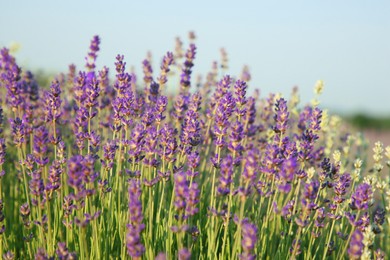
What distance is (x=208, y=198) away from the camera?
427 cm

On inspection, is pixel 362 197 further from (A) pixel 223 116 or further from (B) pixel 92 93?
(B) pixel 92 93

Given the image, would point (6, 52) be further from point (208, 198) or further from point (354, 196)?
point (354, 196)

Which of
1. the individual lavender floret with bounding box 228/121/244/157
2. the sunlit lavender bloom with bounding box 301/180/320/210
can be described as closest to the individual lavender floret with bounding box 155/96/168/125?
the individual lavender floret with bounding box 228/121/244/157

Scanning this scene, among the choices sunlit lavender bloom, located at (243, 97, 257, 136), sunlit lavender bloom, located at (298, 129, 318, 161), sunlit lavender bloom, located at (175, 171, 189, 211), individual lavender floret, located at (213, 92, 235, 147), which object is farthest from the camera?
sunlit lavender bloom, located at (243, 97, 257, 136)

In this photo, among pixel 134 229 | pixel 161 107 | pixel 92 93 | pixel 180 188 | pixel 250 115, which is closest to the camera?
pixel 134 229

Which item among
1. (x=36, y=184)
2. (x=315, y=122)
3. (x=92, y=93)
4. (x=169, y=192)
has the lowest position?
(x=169, y=192)

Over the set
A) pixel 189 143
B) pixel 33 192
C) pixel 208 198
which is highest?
pixel 189 143

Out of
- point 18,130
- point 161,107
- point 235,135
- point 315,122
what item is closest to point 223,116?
point 235,135

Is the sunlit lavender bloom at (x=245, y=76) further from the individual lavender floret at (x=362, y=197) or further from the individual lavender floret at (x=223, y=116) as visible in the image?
the individual lavender floret at (x=362, y=197)

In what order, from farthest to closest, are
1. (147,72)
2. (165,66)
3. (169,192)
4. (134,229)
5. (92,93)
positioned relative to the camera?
1. (147,72)
2. (165,66)
3. (169,192)
4. (92,93)
5. (134,229)

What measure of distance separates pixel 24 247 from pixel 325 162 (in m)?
2.37

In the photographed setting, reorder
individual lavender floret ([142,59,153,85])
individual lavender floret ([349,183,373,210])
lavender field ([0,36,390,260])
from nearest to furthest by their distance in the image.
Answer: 1. lavender field ([0,36,390,260])
2. individual lavender floret ([349,183,373,210])
3. individual lavender floret ([142,59,153,85])

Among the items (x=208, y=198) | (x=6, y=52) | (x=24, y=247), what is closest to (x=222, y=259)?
(x=208, y=198)

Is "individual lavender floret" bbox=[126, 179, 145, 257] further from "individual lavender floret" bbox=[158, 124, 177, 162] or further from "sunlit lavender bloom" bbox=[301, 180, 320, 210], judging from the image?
"sunlit lavender bloom" bbox=[301, 180, 320, 210]
